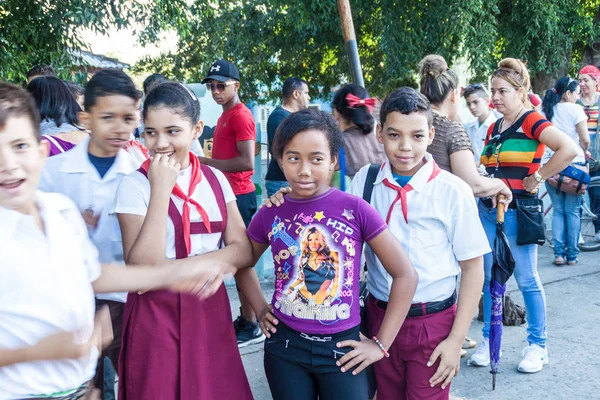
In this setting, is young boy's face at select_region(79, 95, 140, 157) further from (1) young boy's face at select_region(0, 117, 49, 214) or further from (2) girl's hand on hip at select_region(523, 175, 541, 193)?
(2) girl's hand on hip at select_region(523, 175, 541, 193)

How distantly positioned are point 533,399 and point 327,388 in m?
1.94

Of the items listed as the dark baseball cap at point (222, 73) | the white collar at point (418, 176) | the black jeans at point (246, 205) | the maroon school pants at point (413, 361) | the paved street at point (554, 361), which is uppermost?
the dark baseball cap at point (222, 73)

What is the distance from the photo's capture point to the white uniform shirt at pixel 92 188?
8.30ft

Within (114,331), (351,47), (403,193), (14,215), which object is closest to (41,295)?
(14,215)

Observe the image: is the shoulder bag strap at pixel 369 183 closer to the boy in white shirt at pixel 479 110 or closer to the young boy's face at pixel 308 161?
the young boy's face at pixel 308 161

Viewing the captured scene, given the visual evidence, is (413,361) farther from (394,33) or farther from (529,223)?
(394,33)

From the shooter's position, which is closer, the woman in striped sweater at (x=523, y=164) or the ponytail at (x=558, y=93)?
the woman in striped sweater at (x=523, y=164)

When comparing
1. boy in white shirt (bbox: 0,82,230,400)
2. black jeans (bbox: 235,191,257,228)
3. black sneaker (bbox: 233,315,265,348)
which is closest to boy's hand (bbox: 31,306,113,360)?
boy in white shirt (bbox: 0,82,230,400)

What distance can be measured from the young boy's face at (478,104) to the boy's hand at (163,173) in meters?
4.85

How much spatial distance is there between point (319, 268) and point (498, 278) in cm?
167

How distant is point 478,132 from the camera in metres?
6.64

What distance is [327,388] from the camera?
7.52ft

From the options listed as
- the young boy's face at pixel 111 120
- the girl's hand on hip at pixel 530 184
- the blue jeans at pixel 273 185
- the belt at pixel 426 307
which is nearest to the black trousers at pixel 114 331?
the young boy's face at pixel 111 120

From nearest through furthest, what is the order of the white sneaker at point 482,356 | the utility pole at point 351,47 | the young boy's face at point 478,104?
the white sneaker at point 482,356
the utility pole at point 351,47
the young boy's face at point 478,104
